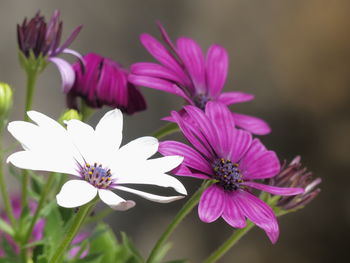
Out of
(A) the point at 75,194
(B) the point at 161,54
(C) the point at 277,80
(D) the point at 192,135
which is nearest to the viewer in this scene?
(A) the point at 75,194

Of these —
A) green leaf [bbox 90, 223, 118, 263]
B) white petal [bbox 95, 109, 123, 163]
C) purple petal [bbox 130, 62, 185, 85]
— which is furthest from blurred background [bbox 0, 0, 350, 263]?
white petal [bbox 95, 109, 123, 163]

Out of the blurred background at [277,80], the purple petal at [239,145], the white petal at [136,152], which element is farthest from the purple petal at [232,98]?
the blurred background at [277,80]

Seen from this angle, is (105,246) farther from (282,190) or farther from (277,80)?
(277,80)

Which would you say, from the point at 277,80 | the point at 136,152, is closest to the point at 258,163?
the point at 136,152

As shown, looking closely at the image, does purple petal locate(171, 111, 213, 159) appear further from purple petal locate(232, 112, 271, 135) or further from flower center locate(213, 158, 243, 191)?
purple petal locate(232, 112, 271, 135)

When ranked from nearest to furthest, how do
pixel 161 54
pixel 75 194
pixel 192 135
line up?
pixel 75 194, pixel 192 135, pixel 161 54

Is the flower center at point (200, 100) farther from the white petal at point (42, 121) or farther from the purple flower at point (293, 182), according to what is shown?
the white petal at point (42, 121)
